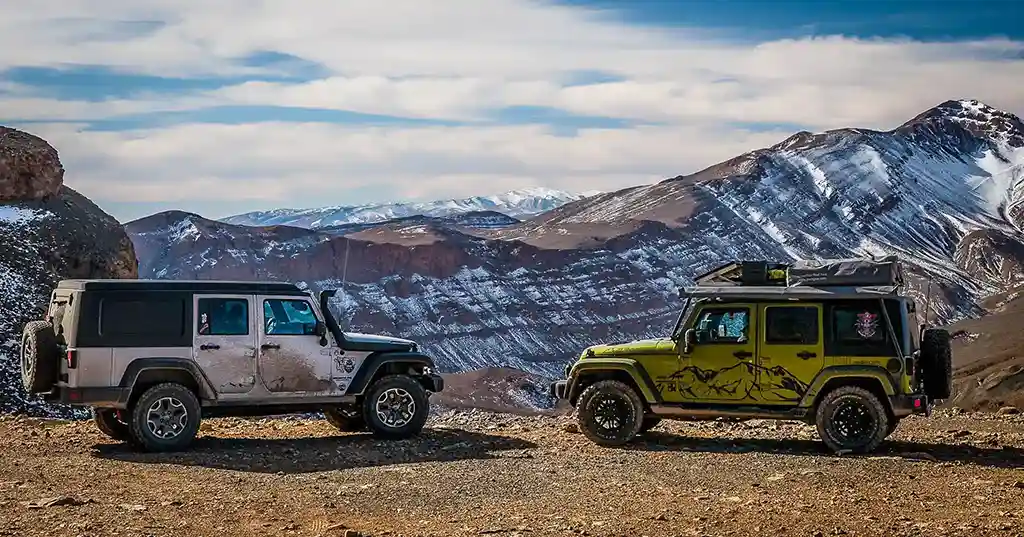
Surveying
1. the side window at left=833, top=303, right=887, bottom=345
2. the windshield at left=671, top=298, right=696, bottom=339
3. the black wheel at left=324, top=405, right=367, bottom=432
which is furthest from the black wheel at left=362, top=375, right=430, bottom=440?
Result: the side window at left=833, top=303, right=887, bottom=345

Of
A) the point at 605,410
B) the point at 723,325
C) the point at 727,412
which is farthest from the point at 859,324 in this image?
the point at 605,410

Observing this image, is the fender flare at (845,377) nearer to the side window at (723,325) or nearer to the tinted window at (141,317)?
the side window at (723,325)

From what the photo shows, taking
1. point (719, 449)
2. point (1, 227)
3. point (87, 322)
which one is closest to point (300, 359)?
point (87, 322)

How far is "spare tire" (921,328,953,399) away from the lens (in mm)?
15141

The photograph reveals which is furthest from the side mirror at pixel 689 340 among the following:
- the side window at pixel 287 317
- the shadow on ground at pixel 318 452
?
the side window at pixel 287 317

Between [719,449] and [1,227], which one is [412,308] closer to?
[1,227]

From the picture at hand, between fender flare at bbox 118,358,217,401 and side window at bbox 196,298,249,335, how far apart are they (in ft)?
1.57

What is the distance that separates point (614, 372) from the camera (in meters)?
16.1

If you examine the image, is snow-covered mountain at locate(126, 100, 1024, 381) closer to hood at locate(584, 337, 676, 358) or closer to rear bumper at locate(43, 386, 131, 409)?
hood at locate(584, 337, 676, 358)

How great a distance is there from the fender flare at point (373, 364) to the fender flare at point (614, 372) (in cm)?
212

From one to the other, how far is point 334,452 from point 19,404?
18934 millimetres

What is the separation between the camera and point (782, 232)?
15425 cm

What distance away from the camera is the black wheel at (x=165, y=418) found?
1499 centimetres

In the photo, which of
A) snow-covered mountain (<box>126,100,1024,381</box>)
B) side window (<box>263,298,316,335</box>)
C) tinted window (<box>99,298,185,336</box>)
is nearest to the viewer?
tinted window (<box>99,298,185,336</box>)
